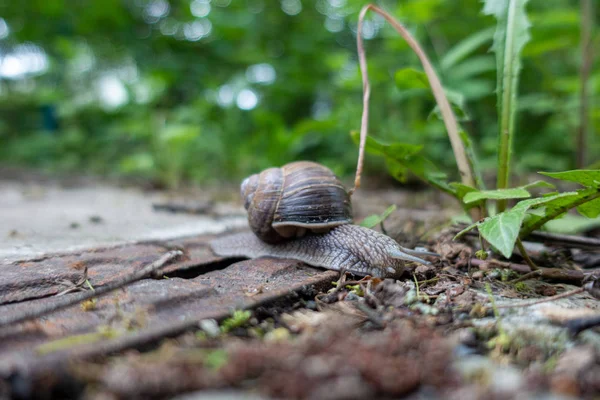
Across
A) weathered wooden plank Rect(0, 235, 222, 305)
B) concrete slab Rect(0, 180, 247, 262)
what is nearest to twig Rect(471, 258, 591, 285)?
weathered wooden plank Rect(0, 235, 222, 305)

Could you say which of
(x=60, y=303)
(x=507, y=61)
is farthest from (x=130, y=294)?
(x=507, y=61)

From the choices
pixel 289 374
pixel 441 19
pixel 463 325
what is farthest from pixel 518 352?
pixel 441 19

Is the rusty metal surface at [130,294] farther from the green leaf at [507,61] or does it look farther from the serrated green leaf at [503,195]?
the green leaf at [507,61]

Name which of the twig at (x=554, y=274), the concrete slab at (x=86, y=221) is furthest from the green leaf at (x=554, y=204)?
A: the concrete slab at (x=86, y=221)

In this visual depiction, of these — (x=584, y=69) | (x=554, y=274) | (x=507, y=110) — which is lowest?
(x=554, y=274)

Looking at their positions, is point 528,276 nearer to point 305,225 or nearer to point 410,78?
point 305,225

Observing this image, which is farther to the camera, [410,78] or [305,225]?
[410,78]
